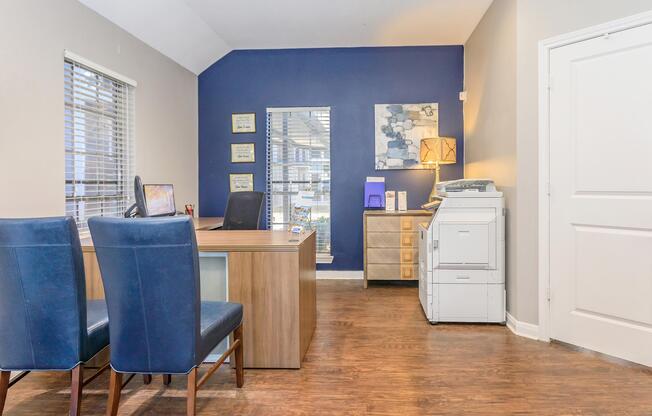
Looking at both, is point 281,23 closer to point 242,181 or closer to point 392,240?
point 242,181

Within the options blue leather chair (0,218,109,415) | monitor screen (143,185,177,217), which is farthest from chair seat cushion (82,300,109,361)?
monitor screen (143,185,177,217)

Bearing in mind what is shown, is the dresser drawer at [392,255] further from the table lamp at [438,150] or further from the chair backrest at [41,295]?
the chair backrest at [41,295]

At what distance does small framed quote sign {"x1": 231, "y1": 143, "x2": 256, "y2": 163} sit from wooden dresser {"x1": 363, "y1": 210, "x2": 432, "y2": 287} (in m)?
1.69

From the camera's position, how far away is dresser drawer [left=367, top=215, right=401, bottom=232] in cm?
442

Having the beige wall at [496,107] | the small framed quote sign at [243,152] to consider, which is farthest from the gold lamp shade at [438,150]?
the small framed quote sign at [243,152]

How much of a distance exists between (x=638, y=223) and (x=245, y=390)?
2569 mm

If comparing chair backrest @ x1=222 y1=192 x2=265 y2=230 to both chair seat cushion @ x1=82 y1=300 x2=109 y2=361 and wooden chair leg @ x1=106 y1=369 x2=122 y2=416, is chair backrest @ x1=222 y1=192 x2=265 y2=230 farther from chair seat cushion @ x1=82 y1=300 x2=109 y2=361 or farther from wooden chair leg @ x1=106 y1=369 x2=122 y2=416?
wooden chair leg @ x1=106 y1=369 x2=122 y2=416

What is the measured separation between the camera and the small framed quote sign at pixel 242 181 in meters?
5.03

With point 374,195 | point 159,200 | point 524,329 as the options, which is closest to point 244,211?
point 159,200

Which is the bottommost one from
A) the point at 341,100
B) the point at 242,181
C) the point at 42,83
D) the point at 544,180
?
the point at 544,180

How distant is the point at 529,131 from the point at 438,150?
1.54 meters

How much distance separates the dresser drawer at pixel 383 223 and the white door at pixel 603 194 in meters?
1.82

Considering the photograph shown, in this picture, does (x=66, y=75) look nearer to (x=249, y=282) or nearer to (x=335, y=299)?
(x=249, y=282)

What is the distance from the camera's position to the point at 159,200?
144 inches
